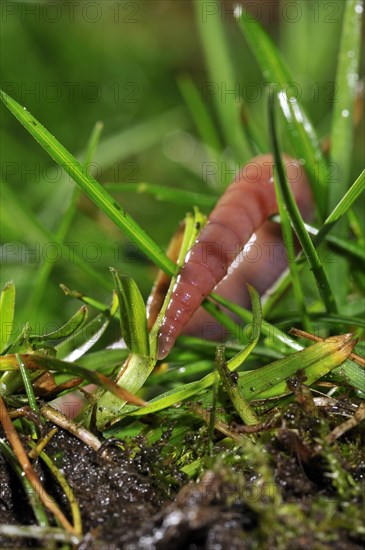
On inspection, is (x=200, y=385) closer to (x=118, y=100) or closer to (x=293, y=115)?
(x=293, y=115)

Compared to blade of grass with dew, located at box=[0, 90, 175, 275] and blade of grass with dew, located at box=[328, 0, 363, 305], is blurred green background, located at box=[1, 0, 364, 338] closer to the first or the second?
blade of grass with dew, located at box=[328, 0, 363, 305]

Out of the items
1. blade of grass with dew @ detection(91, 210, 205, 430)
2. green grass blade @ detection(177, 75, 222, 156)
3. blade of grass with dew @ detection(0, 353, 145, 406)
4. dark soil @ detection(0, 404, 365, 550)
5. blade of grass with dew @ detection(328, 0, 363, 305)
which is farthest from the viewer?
green grass blade @ detection(177, 75, 222, 156)

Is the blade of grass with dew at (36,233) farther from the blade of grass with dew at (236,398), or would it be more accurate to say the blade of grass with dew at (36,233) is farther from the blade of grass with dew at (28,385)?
the blade of grass with dew at (236,398)

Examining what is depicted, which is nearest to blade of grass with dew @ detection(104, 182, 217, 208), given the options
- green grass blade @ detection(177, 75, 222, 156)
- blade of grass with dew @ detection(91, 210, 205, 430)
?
blade of grass with dew @ detection(91, 210, 205, 430)

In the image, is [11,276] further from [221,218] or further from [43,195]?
[221,218]

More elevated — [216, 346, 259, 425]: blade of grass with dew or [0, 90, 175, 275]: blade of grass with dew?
[0, 90, 175, 275]: blade of grass with dew

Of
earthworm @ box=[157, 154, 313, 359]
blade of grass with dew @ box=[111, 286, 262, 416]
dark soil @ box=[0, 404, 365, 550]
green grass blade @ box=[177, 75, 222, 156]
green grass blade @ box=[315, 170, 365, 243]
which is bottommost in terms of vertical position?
dark soil @ box=[0, 404, 365, 550]

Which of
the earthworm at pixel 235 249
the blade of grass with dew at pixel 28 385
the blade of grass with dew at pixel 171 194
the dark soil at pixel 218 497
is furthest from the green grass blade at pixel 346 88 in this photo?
the blade of grass with dew at pixel 28 385
